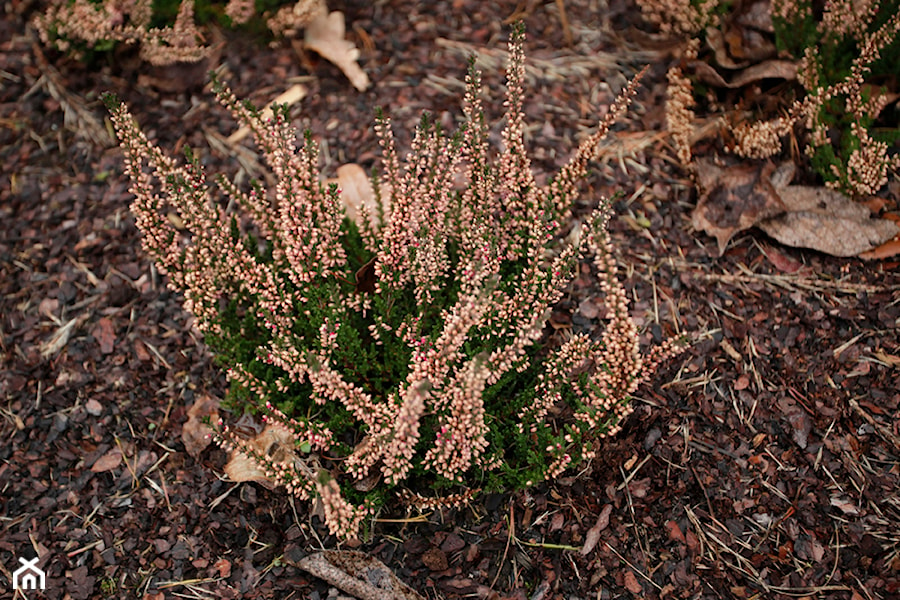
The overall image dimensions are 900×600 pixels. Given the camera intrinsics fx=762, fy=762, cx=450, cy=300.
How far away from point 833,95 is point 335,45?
2.65 m

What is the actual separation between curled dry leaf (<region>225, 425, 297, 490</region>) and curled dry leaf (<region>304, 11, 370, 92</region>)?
2192 millimetres

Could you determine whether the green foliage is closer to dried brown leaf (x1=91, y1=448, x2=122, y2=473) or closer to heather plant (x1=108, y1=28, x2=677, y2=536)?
heather plant (x1=108, y1=28, x2=677, y2=536)

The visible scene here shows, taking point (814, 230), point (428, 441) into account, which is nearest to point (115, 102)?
point (428, 441)

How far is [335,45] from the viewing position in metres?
4.43

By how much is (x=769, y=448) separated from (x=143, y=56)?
12.6 ft

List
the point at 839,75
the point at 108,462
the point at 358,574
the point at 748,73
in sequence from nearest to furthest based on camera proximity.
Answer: the point at 358,574 → the point at 108,462 → the point at 839,75 → the point at 748,73

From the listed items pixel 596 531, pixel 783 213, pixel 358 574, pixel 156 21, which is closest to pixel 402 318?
A: pixel 358 574

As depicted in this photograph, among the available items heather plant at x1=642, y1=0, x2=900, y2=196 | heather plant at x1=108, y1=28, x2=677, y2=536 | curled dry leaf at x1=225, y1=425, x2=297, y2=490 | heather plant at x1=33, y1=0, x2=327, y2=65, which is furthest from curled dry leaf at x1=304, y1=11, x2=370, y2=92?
curled dry leaf at x1=225, y1=425, x2=297, y2=490

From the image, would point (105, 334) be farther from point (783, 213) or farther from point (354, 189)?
point (783, 213)

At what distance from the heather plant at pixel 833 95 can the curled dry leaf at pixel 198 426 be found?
256 cm

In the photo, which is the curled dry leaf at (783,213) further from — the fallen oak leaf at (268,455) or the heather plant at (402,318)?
the fallen oak leaf at (268,455)

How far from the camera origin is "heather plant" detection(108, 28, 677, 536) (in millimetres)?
2467

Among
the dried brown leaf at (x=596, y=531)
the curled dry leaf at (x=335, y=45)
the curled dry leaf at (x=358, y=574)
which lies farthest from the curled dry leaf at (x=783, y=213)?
the curled dry leaf at (x=358, y=574)

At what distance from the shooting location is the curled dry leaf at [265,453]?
2895mm
